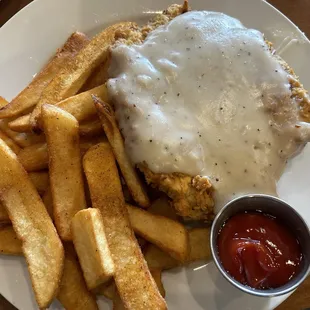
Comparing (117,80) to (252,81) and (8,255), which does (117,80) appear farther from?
(8,255)

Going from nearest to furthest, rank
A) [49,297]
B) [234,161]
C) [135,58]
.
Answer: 1. [49,297]
2. [234,161]
3. [135,58]

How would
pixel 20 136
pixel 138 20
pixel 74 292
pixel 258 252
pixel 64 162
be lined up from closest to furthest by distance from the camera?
pixel 258 252 → pixel 74 292 → pixel 64 162 → pixel 20 136 → pixel 138 20

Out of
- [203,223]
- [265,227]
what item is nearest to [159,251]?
[203,223]

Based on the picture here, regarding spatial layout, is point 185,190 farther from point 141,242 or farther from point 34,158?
point 34,158

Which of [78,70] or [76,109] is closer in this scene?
[76,109]

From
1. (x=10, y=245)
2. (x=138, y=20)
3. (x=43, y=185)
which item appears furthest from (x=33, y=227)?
(x=138, y=20)

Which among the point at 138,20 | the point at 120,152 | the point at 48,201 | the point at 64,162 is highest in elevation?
the point at 138,20

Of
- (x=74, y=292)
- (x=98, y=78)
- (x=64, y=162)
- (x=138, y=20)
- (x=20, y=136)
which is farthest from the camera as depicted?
(x=138, y=20)
